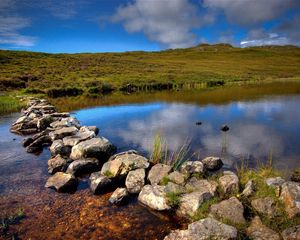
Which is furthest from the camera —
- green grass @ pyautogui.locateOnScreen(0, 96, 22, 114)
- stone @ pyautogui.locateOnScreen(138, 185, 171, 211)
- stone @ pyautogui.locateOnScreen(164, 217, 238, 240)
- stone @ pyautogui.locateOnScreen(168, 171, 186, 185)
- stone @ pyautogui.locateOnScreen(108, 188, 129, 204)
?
green grass @ pyautogui.locateOnScreen(0, 96, 22, 114)

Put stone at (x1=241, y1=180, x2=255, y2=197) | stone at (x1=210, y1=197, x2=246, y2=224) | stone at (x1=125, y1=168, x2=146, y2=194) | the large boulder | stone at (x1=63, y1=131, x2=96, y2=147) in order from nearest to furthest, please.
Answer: stone at (x1=210, y1=197, x2=246, y2=224) < stone at (x1=241, y1=180, x2=255, y2=197) < stone at (x1=125, y1=168, x2=146, y2=194) < the large boulder < stone at (x1=63, y1=131, x2=96, y2=147)

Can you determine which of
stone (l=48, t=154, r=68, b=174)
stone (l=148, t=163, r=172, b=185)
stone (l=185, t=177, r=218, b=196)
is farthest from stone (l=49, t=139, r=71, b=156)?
stone (l=185, t=177, r=218, b=196)

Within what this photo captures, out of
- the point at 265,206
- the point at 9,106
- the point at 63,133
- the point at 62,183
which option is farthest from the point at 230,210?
the point at 9,106

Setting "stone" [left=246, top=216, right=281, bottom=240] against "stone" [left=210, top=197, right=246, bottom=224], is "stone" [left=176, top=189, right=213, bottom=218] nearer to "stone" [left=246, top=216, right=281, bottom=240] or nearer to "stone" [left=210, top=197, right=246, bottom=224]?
"stone" [left=210, top=197, right=246, bottom=224]

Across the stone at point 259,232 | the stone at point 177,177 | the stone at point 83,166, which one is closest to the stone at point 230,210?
the stone at point 259,232

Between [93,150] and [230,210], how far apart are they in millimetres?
8373

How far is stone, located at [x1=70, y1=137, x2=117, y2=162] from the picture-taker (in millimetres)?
15297

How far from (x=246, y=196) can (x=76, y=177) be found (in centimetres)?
771

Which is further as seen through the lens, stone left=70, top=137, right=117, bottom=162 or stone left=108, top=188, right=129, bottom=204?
stone left=70, top=137, right=117, bottom=162

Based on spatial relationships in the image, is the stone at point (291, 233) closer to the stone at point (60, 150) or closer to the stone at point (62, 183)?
the stone at point (62, 183)

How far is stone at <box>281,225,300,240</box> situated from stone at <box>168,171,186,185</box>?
4305mm

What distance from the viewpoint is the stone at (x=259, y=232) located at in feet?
25.7

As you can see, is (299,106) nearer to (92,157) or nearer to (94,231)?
(92,157)

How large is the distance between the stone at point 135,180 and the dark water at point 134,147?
0.85 m
